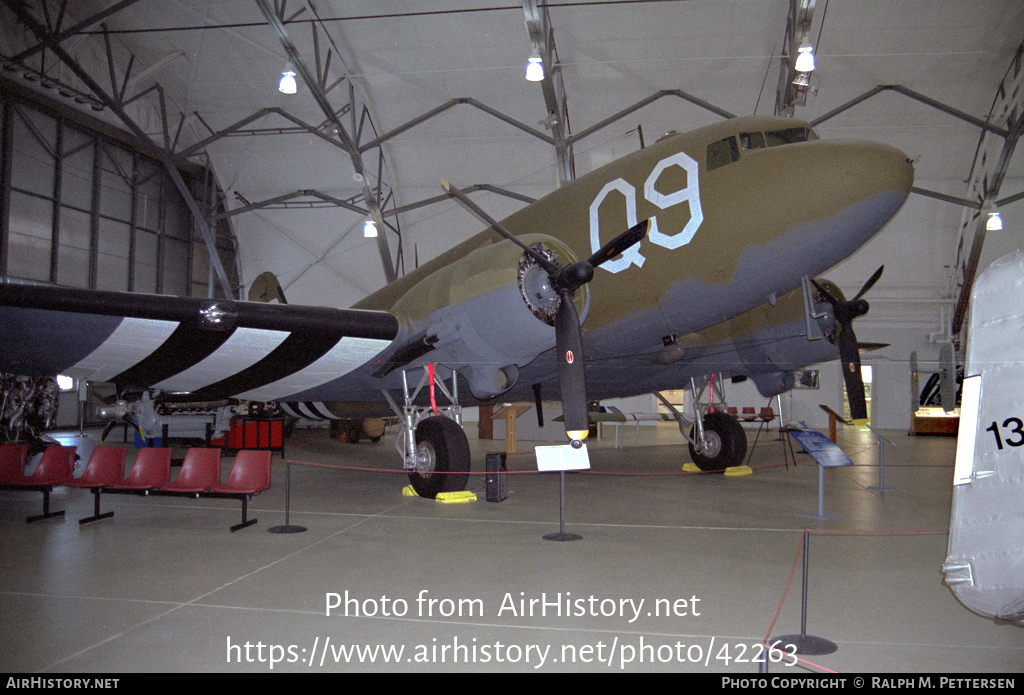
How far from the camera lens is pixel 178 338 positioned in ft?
25.6

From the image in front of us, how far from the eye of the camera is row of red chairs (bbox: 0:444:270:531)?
727 cm

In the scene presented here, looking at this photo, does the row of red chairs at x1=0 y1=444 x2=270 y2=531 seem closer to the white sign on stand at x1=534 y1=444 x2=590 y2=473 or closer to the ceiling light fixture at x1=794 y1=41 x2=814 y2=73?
the white sign on stand at x1=534 y1=444 x2=590 y2=473

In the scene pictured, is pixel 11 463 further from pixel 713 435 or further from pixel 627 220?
pixel 713 435

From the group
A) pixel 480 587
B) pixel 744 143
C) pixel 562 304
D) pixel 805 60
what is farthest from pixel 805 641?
pixel 805 60

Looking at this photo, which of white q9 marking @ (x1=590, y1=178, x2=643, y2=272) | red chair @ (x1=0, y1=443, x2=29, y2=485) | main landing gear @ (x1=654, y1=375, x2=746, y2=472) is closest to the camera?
red chair @ (x1=0, y1=443, x2=29, y2=485)

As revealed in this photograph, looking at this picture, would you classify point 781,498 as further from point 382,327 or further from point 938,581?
point 382,327

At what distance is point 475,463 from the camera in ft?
46.6

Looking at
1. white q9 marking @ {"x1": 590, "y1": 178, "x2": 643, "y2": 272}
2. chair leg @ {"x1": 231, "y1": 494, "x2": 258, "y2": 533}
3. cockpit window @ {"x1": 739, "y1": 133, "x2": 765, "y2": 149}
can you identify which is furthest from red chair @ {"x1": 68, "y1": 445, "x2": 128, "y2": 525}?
cockpit window @ {"x1": 739, "y1": 133, "x2": 765, "y2": 149}

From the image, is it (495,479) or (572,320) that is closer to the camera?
(572,320)

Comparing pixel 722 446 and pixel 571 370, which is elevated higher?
pixel 571 370

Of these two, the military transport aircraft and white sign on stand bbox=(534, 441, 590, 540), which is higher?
the military transport aircraft

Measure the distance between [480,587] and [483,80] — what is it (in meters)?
17.5

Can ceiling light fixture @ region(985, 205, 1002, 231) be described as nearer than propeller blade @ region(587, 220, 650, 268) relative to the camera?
No

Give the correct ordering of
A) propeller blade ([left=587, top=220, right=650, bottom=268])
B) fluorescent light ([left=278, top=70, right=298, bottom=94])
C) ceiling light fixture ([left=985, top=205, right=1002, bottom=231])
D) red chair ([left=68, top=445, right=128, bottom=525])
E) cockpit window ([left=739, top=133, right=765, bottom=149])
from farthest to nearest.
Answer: fluorescent light ([left=278, top=70, right=298, bottom=94]) → ceiling light fixture ([left=985, top=205, right=1002, bottom=231]) → red chair ([left=68, top=445, right=128, bottom=525]) → cockpit window ([left=739, top=133, right=765, bottom=149]) → propeller blade ([left=587, top=220, right=650, bottom=268])
